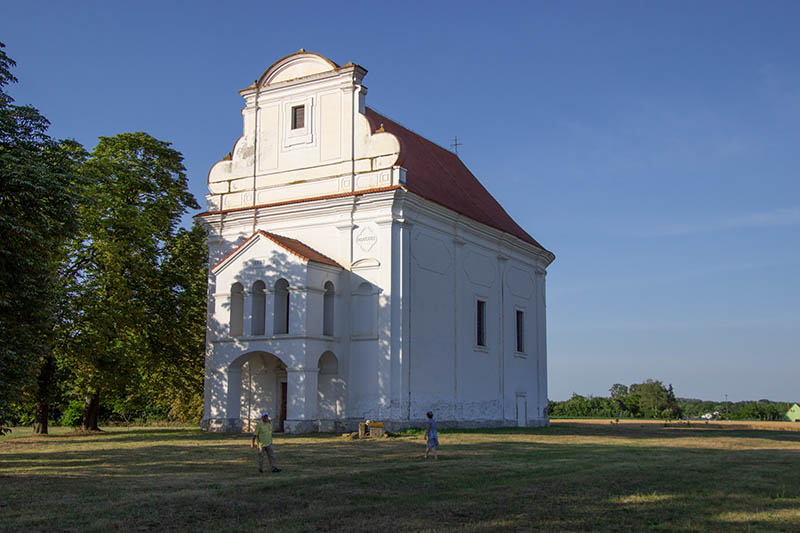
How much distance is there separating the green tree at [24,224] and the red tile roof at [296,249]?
10050 millimetres

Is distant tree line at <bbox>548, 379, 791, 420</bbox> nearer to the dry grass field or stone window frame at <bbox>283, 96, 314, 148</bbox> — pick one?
stone window frame at <bbox>283, 96, 314, 148</bbox>

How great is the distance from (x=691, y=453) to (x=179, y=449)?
13911 mm

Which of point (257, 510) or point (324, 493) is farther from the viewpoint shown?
point (324, 493)

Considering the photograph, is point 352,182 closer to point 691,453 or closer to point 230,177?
point 230,177

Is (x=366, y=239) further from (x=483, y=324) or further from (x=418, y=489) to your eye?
(x=418, y=489)

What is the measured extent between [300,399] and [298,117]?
1148 centimetres

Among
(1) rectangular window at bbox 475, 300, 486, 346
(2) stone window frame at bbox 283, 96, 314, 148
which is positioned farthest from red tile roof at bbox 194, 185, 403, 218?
(1) rectangular window at bbox 475, 300, 486, 346

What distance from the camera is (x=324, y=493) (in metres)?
13.3

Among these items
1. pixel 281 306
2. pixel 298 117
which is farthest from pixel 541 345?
pixel 298 117

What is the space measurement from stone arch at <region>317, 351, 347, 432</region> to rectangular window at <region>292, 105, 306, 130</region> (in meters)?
9.27

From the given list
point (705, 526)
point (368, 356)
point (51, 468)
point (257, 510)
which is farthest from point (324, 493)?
point (368, 356)

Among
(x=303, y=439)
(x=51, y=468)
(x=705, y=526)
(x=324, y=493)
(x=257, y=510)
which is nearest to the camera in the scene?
(x=705, y=526)

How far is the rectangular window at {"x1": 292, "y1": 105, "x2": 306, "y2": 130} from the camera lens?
32094 millimetres

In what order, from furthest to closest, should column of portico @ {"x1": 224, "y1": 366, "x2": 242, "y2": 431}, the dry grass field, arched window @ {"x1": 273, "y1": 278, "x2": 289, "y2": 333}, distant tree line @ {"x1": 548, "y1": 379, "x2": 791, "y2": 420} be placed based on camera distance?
distant tree line @ {"x1": 548, "y1": 379, "x2": 791, "y2": 420} → column of portico @ {"x1": 224, "y1": 366, "x2": 242, "y2": 431} → arched window @ {"x1": 273, "y1": 278, "x2": 289, "y2": 333} → the dry grass field
